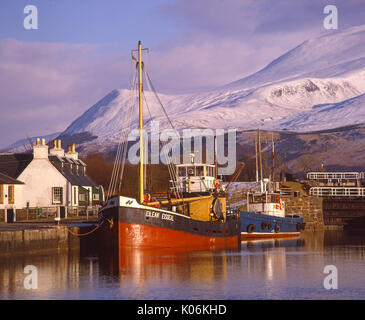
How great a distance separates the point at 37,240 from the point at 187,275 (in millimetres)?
11402

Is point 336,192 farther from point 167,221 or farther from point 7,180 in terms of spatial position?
point 167,221

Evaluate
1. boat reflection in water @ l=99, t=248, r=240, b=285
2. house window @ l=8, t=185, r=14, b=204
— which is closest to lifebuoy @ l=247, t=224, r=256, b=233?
boat reflection in water @ l=99, t=248, r=240, b=285

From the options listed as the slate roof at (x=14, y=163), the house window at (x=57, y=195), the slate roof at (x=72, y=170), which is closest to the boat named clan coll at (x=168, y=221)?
the house window at (x=57, y=195)

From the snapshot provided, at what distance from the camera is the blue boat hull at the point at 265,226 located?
73.6 metres

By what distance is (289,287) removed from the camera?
118 ft

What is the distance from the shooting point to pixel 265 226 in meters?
75.8

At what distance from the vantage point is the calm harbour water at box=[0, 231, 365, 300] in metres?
33.9

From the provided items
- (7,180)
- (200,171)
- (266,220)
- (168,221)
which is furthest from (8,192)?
(266,220)

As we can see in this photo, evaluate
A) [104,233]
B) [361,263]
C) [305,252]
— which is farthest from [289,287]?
[305,252]

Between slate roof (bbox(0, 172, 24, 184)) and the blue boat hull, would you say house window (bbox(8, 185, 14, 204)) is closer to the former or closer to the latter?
slate roof (bbox(0, 172, 24, 184))

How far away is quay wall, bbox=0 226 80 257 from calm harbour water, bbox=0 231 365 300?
611 mm
